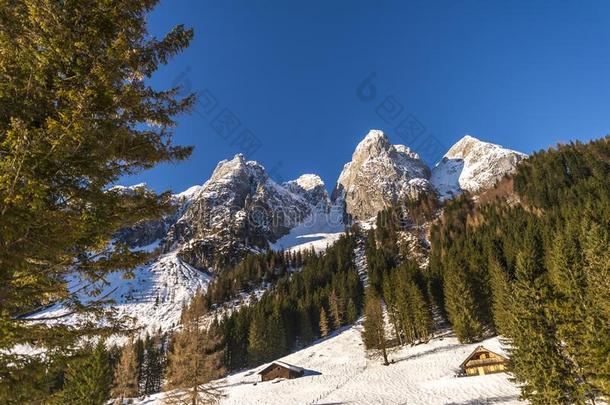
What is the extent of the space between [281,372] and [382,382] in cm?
1710

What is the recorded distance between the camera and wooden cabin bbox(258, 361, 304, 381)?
4912cm

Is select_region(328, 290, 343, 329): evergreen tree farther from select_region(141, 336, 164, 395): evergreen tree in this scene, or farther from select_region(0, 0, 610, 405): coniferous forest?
select_region(141, 336, 164, 395): evergreen tree

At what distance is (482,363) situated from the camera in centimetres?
3606

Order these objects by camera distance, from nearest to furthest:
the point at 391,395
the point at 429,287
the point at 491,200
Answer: the point at 391,395, the point at 429,287, the point at 491,200

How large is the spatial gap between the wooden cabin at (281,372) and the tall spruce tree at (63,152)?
47186 mm

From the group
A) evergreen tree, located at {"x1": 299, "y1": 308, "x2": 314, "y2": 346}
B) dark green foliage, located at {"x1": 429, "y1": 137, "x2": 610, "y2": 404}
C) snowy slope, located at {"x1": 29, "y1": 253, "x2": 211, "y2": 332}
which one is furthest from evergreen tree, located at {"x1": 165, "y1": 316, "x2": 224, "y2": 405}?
snowy slope, located at {"x1": 29, "y1": 253, "x2": 211, "y2": 332}

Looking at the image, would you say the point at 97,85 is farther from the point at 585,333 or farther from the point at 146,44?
the point at 585,333

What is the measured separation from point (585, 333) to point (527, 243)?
44128mm

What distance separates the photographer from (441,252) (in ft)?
277

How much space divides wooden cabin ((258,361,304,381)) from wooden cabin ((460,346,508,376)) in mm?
23230

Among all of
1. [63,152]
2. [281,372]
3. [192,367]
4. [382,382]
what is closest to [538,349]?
[382,382]

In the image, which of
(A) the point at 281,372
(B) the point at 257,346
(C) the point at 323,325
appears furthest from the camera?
(C) the point at 323,325

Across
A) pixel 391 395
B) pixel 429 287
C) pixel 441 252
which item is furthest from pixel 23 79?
pixel 441 252

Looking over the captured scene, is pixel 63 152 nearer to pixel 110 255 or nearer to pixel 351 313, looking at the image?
pixel 110 255
